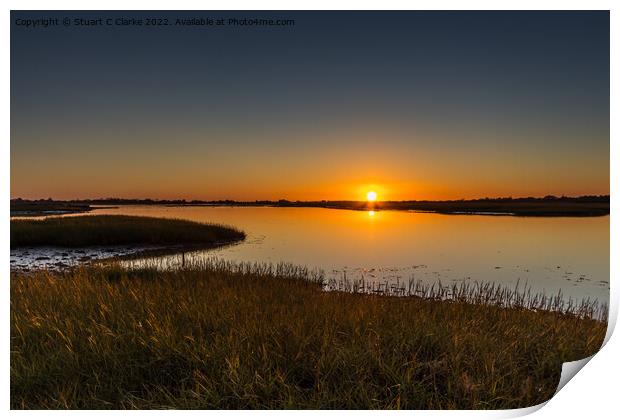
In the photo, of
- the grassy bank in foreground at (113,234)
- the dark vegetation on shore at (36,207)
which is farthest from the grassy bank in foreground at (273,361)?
the grassy bank in foreground at (113,234)

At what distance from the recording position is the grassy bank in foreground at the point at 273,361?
9.11 feet

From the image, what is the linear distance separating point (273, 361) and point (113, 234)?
13.7 meters

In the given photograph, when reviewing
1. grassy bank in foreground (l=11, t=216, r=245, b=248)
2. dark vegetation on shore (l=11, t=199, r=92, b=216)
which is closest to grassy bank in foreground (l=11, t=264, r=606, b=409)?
dark vegetation on shore (l=11, t=199, r=92, b=216)

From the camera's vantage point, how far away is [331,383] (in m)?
2.84

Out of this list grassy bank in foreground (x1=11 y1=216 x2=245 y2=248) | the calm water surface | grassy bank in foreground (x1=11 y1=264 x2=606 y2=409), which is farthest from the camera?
grassy bank in foreground (x1=11 y1=216 x2=245 y2=248)

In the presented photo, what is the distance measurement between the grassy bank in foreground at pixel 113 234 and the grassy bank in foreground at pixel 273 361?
1148 centimetres

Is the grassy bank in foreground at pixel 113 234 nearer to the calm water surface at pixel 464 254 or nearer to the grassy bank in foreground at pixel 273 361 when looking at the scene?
the calm water surface at pixel 464 254

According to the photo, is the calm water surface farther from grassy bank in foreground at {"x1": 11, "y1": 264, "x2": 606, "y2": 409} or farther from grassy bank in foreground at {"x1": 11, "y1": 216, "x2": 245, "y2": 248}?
grassy bank in foreground at {"x1": 11, "y1": 264, "x2": 606, "y2": 409}

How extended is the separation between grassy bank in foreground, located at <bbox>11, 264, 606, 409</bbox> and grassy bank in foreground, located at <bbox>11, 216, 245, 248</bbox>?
37.7 feet

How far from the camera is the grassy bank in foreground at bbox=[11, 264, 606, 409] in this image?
2.78 m
